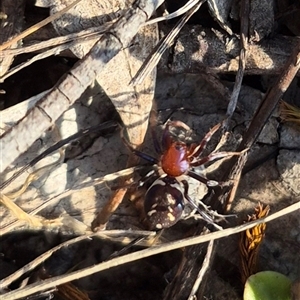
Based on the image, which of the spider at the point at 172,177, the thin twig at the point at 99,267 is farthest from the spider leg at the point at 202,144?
the thin twig at the point at 99,267

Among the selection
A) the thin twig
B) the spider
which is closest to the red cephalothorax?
the spider

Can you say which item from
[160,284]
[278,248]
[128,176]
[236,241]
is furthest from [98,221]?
[278,248]

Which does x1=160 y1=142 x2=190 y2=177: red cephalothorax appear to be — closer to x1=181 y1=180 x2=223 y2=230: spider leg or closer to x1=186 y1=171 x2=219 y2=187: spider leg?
x1=186 y1=171 x2=219 y2=187: spider leg

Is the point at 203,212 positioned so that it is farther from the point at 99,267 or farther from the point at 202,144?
the point at 99,267

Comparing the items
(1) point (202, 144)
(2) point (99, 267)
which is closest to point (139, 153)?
(1) point (202, 144)

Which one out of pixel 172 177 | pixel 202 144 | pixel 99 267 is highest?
pixel 99 267

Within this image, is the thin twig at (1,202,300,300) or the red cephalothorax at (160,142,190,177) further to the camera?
the red cephalothorax at (160,142,190,177)

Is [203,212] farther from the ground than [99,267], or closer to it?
closer to it

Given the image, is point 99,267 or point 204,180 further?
point 204,180

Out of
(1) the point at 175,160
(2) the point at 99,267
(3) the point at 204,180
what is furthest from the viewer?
(1) the point at 175,160
